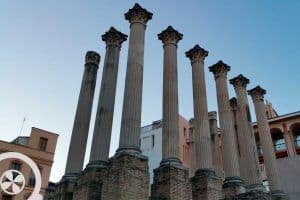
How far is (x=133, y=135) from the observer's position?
62.4 feet

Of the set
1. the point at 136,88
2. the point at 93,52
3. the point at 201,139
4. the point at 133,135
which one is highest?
the point at 93,52

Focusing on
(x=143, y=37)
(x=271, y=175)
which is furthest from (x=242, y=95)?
(x=143, y=37)

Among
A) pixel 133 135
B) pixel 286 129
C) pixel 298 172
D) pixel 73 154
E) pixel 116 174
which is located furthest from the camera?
pixel 286 129

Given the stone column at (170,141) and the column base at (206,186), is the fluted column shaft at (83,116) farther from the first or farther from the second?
the column base at (206,186)

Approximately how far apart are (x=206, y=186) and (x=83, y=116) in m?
9.73

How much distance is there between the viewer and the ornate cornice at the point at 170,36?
82.9 ft

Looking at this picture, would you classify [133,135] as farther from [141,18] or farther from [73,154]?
[141,18]

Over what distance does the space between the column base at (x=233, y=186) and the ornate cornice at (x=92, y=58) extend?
13.1 meters

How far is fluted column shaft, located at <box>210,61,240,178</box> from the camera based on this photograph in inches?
980

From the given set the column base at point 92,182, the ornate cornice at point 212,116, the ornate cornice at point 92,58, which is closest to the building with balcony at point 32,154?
the ornate cornice at point 92,58

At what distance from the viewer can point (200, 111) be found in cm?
2466

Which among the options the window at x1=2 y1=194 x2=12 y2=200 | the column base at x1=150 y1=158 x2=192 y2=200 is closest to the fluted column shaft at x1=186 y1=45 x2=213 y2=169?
the column base at x1=150 y1=158 x2=192 y2=200

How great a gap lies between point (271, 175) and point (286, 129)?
1559 cm

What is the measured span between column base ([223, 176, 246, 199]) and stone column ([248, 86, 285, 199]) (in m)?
4.20
